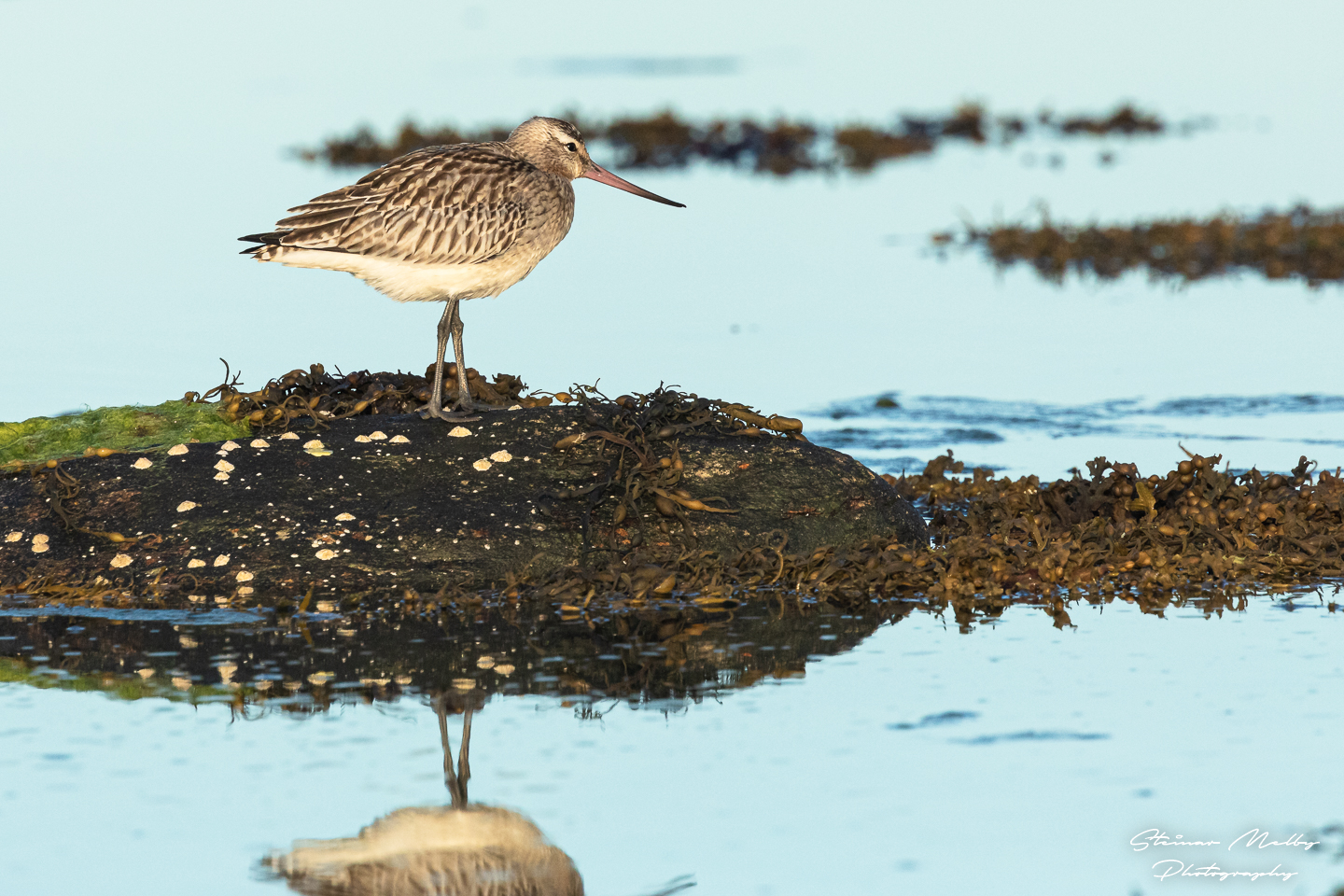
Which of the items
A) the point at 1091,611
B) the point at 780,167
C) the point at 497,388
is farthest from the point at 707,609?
the point at 780,167

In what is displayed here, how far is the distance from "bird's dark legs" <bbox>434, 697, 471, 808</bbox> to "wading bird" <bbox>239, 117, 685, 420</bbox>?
2839 millimetres

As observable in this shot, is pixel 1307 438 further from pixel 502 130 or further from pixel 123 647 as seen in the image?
pixel 502 130

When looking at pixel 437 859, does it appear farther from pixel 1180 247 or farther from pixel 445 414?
pixel 1180 247

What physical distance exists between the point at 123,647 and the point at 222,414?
216 centimetres

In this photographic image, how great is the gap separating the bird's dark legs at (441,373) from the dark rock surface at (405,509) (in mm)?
107

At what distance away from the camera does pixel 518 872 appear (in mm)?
5723

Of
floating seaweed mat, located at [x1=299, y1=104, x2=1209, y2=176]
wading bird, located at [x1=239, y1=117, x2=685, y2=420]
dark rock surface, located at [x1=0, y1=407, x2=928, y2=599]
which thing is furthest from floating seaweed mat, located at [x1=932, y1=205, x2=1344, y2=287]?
dark rock surface, located at [x1=0, y1=407, x2=928, y2=599]

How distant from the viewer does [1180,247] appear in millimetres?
19844

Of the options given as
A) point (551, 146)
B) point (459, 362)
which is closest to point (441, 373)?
point (459, 362)

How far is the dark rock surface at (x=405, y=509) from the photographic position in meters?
8.77

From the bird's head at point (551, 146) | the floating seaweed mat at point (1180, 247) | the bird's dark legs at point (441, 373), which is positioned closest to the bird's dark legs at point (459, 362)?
the bird's dark legs at point (441, 373)

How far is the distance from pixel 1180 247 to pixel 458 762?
14.9m

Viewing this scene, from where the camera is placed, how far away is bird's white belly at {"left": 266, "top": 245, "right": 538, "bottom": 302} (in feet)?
32.7

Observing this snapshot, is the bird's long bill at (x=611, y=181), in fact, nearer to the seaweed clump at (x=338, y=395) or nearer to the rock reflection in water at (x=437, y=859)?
the seaweed clump at (x=338, y=395)
